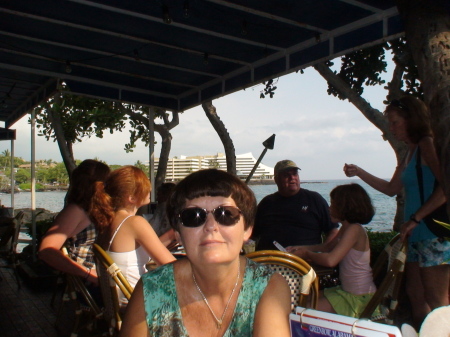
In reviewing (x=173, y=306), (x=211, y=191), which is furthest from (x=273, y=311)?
(x=211, y=191)

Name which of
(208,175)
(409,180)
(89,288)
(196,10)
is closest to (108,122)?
(196,10)

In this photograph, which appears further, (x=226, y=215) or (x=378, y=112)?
(x=378, y=112)

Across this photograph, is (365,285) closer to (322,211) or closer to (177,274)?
(322,211)

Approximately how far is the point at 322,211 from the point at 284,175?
1.50 ft

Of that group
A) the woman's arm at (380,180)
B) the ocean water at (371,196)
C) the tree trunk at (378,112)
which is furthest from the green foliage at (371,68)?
the woman's arm at (380,180)

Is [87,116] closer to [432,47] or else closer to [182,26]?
[182,26]

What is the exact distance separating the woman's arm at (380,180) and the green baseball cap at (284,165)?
788 millimetres

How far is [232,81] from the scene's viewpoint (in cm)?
536

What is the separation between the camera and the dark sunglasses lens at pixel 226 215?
157 centimetres

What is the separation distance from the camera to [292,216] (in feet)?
13.2

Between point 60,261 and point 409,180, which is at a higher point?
point 409,180

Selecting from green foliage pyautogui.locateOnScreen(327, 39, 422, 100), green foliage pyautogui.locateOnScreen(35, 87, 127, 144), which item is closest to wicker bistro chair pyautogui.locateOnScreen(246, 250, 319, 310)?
green foliage pyautogui.locateOnScreen(327, 39, 422, 100)

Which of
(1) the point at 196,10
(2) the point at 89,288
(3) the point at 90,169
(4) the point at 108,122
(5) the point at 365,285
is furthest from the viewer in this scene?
(4) the point at 108,122

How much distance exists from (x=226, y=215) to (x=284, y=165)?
2629 mm
